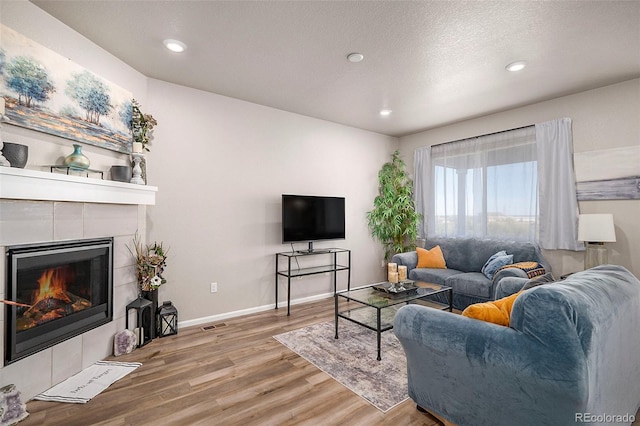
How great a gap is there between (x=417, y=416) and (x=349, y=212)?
347 centimetres

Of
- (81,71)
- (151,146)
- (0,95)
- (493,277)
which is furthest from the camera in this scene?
(493,277)

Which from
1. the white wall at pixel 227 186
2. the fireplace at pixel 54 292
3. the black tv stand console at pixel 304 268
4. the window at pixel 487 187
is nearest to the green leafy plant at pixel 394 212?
the window at pixel 487 187

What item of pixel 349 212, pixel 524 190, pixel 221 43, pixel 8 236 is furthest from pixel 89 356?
pixel 524 190

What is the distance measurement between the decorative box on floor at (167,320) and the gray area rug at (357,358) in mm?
1109

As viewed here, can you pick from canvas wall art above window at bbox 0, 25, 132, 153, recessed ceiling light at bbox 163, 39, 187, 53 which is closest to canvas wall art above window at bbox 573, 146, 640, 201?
recessed ceiling light at bbox 163, 39, 187, 53

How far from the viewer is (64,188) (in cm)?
227

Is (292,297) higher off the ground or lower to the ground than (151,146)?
lower

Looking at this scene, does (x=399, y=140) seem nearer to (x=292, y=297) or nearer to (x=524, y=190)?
(x=524, y=190)

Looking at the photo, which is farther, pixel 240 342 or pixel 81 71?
pixel 240 342

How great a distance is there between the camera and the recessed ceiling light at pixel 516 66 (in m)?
2.98

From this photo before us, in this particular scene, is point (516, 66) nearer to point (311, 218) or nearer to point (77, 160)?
point (311, 218)

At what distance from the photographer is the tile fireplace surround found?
78.8 inches

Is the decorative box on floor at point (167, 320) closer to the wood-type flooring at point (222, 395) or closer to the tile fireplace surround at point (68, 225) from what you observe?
the wood-type flooring at point (222, 395)

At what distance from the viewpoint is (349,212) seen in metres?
5.19
